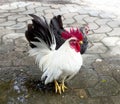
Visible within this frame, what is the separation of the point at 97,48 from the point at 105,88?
128 centimetres

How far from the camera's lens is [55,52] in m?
3.19

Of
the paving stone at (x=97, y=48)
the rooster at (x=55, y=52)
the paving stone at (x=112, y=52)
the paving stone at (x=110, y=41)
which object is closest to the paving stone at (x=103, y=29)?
the paving stone at (x=110, y=41)

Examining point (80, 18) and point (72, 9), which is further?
point (72, 9)

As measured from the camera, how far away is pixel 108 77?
376cm

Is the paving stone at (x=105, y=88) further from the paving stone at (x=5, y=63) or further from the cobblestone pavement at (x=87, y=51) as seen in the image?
the paving stone at (x=5, y=63)

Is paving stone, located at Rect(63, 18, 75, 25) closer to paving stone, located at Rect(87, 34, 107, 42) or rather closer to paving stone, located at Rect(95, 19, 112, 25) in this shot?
paving stone, located at Rect(95, 19, 112, 25)

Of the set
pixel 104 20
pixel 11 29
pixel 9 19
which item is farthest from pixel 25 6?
pixel 104 20

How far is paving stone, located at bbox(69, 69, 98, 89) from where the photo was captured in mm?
3600

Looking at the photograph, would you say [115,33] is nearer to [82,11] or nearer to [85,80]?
[82,11]

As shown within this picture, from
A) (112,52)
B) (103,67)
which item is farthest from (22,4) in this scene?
(103,67)

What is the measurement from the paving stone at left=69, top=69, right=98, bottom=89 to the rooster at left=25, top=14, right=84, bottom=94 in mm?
203

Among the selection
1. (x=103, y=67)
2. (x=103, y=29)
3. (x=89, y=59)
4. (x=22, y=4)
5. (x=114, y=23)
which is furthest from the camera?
(x=22, y=4)

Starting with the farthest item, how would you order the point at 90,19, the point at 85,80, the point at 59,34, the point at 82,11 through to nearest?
the point at 82,11 < the point at 90,19 < the point at 85,80 < the point at 59,34


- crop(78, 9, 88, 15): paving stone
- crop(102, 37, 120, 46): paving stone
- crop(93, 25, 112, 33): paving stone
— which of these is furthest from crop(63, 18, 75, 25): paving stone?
crop(102, 37, 120, 46): paving stone
